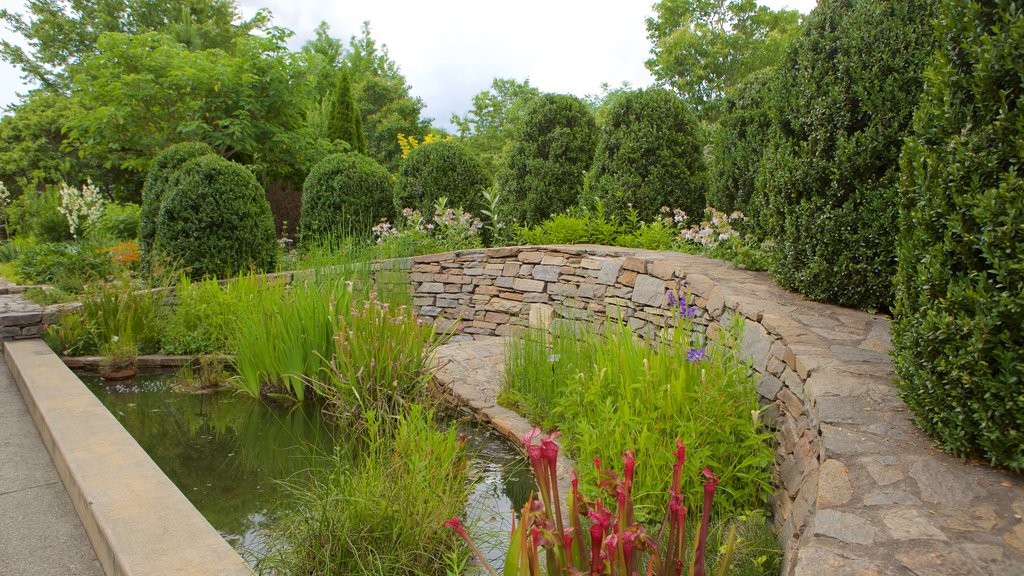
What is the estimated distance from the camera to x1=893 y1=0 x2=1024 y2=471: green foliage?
176cm

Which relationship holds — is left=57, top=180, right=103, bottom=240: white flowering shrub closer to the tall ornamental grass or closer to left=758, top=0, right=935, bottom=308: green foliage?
the tall ornamental grass

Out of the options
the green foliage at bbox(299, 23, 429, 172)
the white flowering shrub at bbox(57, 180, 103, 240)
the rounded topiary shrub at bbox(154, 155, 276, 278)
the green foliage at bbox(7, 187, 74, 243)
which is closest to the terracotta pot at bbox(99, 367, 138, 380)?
the rounded topiary shrub at bbox(154, 155, 276, 278)

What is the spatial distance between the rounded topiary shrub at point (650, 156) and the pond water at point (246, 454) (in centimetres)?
301

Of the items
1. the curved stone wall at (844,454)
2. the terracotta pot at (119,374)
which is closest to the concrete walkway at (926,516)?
the curved stone wall at (844,454)

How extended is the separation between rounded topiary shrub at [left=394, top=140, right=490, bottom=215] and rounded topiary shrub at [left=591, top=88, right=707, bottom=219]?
2.26 meters

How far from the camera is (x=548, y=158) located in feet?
22.7

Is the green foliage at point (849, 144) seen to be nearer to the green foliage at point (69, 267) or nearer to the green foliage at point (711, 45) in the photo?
the green foliage at point (69, 267)

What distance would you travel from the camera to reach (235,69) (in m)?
11.0

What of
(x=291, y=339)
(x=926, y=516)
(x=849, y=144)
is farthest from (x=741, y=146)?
(x=926, y=516)

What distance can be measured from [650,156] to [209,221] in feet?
15.5

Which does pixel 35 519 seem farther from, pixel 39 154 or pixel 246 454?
pixel 39 154

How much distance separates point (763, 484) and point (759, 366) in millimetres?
794

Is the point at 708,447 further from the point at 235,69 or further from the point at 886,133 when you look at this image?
the point at 235,69

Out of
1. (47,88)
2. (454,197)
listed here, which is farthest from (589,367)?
(47,88)
